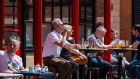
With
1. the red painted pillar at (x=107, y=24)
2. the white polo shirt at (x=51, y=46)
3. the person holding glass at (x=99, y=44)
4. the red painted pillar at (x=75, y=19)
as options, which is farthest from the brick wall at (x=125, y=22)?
the white polo shirt at (x=51, y=46)

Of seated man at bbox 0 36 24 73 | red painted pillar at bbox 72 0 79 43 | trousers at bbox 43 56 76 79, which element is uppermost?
red painted pillar at bbox 72 0 79 43

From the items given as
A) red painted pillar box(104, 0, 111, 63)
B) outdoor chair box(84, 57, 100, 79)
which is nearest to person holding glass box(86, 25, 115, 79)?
outdoor chair box(84, 57, 100, 79)

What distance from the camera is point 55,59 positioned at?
28.5 ft

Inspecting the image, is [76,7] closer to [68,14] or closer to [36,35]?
[68,14]

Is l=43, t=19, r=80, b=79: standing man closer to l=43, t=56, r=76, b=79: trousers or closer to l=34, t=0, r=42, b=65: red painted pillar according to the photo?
l=43, t=56, r=76, b=79: trousers

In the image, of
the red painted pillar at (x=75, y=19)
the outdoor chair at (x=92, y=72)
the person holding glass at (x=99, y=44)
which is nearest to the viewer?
the outdoor chair at (x=92, y=72)

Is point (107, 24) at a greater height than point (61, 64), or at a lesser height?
greater

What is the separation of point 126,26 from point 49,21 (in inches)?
180

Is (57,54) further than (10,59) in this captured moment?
Yes

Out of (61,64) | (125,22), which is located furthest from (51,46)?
(125,22)

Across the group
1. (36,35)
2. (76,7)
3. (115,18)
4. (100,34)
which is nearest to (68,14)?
(76,7)

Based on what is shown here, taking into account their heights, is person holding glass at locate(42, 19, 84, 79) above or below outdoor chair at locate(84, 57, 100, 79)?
above

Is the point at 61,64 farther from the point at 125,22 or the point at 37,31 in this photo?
the point at 125,22

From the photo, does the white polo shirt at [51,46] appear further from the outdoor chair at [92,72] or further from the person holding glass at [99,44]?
the person holding glass at [99,44]
